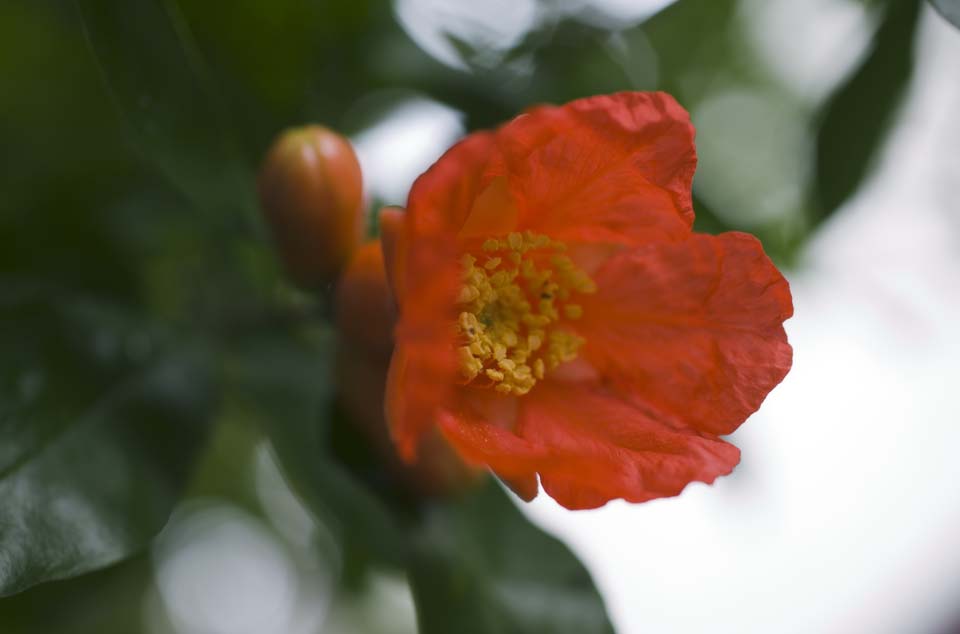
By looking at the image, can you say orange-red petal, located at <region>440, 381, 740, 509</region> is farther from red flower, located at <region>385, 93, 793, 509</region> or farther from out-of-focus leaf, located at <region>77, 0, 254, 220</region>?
out-of-focus leaf, located at <region>77, 0, 254, 220</region>

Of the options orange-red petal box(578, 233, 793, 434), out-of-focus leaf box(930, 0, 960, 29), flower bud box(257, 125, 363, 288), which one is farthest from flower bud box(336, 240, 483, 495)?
out-of-focus leaf box(930, 0, 960, 29)

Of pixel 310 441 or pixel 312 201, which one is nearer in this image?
pixel 312 201

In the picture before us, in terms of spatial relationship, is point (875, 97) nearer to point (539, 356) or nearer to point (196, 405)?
point (539, 356)

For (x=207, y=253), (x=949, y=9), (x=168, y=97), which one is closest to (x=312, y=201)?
(x=168, y=97)

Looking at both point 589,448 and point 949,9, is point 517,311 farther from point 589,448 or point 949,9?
point 949,9

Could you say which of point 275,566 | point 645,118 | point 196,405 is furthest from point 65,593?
point 645,118
